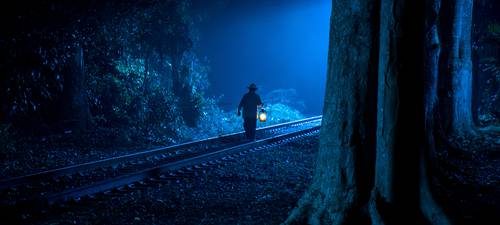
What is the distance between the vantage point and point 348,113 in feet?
11.1

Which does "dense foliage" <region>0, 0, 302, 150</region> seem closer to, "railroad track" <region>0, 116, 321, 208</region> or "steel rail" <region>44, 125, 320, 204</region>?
"railroad track" <region>0, 116, 321, 208</region>

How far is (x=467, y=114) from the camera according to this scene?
8.20 m

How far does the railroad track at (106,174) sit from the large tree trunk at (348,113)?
3.88 m

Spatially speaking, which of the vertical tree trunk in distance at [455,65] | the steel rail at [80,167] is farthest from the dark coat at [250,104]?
the vertical tree trunk in distance at [455,65]

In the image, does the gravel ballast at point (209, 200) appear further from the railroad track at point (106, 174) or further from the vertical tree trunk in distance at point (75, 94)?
the vertical tree trunk in distance at point (75, 94)

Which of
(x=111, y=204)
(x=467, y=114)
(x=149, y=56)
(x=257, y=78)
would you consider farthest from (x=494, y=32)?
(x=257, y=78)

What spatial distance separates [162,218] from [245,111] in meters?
7.37

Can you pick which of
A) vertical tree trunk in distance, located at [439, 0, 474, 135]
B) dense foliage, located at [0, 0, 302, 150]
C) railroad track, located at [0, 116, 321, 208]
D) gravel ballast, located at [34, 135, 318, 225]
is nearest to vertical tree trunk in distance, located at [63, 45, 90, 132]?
dense foliage, located at [0, 0, 302, 150]

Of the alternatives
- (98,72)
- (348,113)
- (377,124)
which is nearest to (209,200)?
(348,113)

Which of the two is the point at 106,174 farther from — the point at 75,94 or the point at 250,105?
the point at 75,94

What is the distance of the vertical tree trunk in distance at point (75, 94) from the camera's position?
1235 centimetres

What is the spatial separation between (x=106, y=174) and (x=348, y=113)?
5774mm

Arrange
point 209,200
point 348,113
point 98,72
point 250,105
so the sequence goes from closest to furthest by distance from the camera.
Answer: point 348,113
point 209,200
point 250,105
point 98,72

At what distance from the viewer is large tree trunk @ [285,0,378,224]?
3.33 metres
